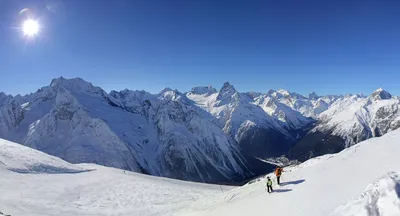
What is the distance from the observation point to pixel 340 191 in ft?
73.9

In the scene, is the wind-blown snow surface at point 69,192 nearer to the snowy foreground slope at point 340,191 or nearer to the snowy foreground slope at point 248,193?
the snowy foreground slope at point 248,193

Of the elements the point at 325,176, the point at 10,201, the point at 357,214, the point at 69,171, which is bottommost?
the point at 357,214

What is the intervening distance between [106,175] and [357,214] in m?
46.9

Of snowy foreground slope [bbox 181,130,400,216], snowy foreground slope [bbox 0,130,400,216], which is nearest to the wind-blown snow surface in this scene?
snowy foreground slope [bbox 0,130,400,216]

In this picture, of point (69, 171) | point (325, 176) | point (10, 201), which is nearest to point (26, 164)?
point (69, 171)

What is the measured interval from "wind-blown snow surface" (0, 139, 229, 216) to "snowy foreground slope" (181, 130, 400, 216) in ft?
30.9

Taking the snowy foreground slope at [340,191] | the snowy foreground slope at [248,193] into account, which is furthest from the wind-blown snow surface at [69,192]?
the snowy foreground slope at [340,191]

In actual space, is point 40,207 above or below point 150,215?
above

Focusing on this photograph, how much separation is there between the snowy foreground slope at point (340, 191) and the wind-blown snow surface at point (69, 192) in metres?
9.41

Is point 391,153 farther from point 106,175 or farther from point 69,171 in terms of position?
point 69,171

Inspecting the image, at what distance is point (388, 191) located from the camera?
54.3ft

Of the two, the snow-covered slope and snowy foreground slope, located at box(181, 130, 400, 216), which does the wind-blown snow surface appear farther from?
snowy foreground slope, located at box(181, 130, 400, 216)

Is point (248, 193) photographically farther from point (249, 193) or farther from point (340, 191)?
point (340, 191)

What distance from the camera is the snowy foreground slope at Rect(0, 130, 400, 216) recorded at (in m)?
19.1
